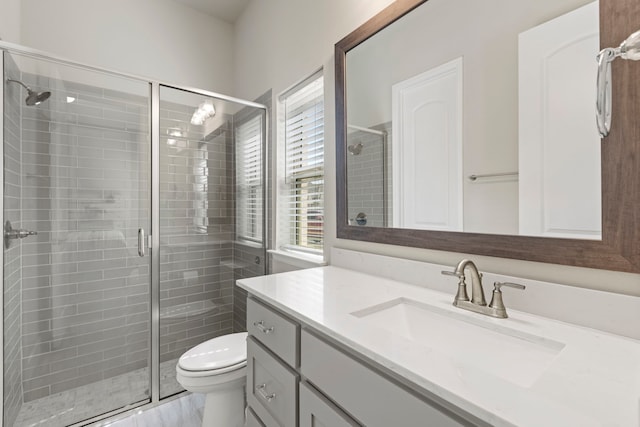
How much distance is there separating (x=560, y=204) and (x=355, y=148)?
907 mm

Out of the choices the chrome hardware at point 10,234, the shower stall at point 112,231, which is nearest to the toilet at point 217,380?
the shower stall at point 112,231

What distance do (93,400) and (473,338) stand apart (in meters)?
2.19

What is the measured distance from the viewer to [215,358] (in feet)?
4.98

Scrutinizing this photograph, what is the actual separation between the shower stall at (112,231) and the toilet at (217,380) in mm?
640

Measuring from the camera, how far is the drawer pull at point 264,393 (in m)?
1.03

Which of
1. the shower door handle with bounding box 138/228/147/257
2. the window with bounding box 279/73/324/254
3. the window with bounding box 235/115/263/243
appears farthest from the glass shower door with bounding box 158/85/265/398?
the window with bounding box 279/73/324/254

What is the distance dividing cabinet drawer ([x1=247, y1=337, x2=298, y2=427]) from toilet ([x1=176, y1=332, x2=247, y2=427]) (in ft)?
1.02

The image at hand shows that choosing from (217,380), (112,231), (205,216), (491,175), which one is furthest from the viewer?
(205,216)

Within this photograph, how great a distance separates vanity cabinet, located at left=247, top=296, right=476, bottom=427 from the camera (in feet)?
1.95

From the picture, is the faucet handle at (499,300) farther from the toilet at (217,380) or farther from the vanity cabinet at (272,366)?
the toilet at (217,380)

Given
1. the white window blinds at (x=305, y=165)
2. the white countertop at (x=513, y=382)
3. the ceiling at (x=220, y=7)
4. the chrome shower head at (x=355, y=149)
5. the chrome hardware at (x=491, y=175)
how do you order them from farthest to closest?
the ceiling at (x=220, y=7)
the white window blinds at (x=305, y=165)
the chrome shower head at (x=355, y=149)
the chrome hardware at (x=491, y=175)
the white countertop at (x=513, y=382)

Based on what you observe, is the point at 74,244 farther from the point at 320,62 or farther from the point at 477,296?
the point at 477,296

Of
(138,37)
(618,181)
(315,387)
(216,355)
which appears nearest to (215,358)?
(216,355)

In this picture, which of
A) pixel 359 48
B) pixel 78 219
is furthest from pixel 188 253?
pixel 359 48
